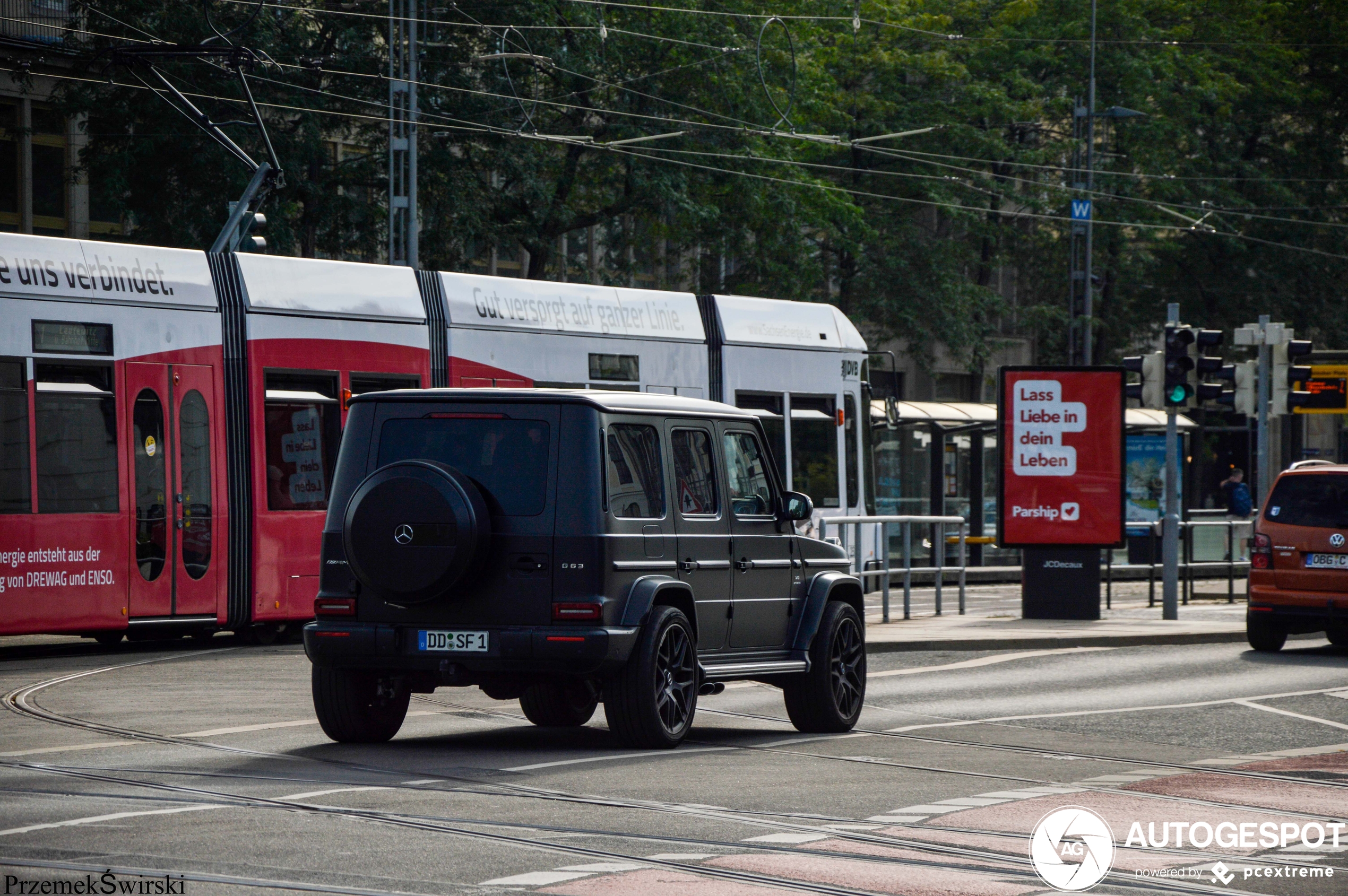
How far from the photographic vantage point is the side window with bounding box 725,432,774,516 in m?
11.9

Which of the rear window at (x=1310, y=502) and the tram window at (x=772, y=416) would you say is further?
the tram window at (x=772, y=416)

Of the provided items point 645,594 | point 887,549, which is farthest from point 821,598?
point 887,549

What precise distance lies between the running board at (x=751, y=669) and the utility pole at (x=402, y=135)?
67.0 feet

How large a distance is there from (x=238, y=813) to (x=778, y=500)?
15.4 ft

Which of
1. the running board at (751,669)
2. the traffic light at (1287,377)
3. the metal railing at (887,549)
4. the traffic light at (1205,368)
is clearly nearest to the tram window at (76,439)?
the metal railing at (887,549)

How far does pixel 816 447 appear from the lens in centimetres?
2472

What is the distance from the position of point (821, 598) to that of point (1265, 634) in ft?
28.9

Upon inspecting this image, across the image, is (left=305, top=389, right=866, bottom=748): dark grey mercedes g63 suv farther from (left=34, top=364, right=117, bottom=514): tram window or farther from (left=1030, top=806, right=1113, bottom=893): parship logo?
(left=34, top=364, right=117, bottom=514): tram window

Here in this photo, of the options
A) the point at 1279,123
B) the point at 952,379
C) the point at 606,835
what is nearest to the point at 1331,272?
the point at 1279,123

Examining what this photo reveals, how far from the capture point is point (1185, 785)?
9.91 m

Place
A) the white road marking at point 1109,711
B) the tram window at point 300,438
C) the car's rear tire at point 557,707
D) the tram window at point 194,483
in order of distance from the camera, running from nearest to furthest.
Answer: the car's rear tire at point 557,707 < the white road marking at point 1109,711 < the tram window at point 194,483 < the tram window at point 300,438

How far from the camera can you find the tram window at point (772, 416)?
77.6 feet

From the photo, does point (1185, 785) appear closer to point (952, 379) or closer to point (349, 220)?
point (349, 220)

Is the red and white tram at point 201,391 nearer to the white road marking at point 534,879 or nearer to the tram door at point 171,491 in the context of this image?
the tram door at point 171,491
